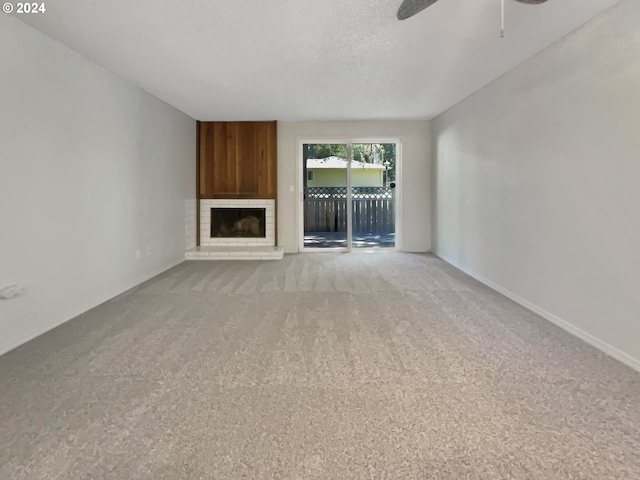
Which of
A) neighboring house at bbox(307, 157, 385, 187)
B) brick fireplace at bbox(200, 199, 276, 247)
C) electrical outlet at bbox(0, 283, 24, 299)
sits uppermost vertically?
neighboring house at bbox(307, 157, 385, 187)

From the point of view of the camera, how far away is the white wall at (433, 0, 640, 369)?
90.8 inches

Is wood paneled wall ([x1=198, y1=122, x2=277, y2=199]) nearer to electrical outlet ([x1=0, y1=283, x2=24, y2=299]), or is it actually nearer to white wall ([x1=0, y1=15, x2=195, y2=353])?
white wall ([x1=0, y1=15, x2=195, y2=353])

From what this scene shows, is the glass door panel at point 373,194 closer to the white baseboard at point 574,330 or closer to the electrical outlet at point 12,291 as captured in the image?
the white baseboard at point 574,330

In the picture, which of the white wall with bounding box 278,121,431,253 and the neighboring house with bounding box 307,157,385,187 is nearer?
the white wall with bounding box 278,121,431,253

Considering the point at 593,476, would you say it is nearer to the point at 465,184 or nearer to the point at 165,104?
the point at 465,184

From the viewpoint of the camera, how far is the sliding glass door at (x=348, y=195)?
676cm

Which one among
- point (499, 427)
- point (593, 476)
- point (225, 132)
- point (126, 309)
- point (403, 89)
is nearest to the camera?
point (593, 476)

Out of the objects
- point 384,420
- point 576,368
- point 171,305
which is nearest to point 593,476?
point 384,420

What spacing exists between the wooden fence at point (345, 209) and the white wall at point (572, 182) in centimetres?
262

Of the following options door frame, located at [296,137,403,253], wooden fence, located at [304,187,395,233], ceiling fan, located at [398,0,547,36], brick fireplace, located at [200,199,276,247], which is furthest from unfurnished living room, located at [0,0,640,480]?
wooden fence, located at [304,187,395,233]

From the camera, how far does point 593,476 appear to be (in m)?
1.33

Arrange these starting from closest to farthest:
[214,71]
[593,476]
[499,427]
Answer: [593,476] → [499,427] → [214,71]

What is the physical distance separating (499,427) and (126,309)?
9.92 feet

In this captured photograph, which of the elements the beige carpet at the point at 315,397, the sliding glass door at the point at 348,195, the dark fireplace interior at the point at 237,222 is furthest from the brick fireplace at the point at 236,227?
the beige carpet at the point at 315,397
